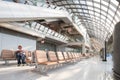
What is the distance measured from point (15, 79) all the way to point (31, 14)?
10726mm

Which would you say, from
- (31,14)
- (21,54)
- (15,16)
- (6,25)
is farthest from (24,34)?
(21,54)

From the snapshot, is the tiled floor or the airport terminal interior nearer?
the tiled floor

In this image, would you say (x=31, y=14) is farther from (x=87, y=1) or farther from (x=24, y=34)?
(x=87, y=1)

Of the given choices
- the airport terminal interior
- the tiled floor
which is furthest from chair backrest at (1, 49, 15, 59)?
the tiled floor

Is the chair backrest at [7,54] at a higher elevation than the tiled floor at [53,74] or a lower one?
higher

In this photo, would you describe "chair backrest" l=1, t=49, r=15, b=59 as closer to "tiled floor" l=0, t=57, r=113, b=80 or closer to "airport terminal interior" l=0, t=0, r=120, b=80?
"airport terminal interior" l=0, t=0, r=120, b=80

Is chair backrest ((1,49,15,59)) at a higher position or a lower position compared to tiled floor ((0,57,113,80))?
higher

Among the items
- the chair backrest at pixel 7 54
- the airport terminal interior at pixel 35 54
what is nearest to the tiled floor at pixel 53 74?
the airport terminal interior at pixel 35 54

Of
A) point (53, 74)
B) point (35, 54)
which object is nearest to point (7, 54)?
point (35, 54)

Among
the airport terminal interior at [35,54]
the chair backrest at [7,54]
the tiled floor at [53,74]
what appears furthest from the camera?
the chair backrest at [7,54]

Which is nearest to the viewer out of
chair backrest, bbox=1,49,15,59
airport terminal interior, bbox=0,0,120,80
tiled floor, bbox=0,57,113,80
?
tiled floor, bbox=0,57,113,80

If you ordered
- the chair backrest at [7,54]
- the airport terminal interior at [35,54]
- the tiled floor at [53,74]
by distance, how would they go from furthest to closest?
the chair backrest at [7,54]
the airport terminal interior at [35,54]
the tiled floor at [53,74]

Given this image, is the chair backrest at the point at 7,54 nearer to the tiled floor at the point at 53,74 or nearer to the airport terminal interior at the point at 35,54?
the airport terminal interior at the point at 35,54

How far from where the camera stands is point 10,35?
20.5 meters
